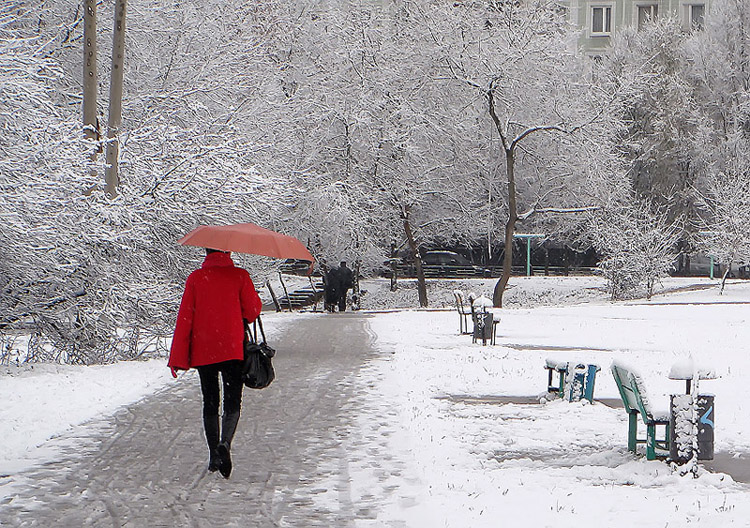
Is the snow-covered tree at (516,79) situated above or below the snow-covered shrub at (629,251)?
above

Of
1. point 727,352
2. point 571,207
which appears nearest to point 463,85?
point 571,207

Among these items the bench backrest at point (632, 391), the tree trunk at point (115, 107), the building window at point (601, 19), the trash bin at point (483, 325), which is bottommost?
the trash bin at point (483, 325)

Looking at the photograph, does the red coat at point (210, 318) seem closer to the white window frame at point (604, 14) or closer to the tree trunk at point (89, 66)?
the tree trunk at point (89, 66)

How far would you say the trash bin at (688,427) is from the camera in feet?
26.2

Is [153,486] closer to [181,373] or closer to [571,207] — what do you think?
[181,373]

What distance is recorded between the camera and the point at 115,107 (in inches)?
763

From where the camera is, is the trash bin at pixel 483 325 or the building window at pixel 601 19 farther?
the building window at pixel 601 19

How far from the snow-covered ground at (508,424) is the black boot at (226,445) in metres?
0.97

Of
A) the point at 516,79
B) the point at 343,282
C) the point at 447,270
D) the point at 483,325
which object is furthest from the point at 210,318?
the point at 447,270

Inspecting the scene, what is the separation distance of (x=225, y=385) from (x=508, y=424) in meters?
3.55

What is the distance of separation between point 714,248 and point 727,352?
24.5m

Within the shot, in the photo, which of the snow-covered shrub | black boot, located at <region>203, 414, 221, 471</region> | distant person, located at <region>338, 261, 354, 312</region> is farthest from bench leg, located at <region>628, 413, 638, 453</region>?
the snow-covered shrub

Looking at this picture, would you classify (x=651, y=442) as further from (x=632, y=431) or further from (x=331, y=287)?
(x=331, y=287)

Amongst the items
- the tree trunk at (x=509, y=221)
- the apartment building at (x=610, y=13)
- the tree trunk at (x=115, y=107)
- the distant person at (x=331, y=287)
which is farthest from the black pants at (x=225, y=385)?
the apartment building at (x=610, y=13)
